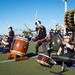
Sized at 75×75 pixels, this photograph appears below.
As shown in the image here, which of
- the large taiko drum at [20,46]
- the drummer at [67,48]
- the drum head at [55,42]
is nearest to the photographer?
the drummer at [67,48]

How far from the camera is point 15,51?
9117 millimetres

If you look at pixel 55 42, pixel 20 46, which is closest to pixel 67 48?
pixel 20 46

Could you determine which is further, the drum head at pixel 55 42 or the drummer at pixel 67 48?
the drum head at pixel 55 42

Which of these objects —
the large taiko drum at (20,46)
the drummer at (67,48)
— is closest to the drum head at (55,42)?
the large taiko drum at (20,46)

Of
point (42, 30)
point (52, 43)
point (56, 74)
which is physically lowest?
point (56, 74)

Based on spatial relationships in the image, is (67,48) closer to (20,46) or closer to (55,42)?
(20,46)

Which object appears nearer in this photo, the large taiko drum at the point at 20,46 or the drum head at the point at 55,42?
the large taiko drum at the point at 20,46

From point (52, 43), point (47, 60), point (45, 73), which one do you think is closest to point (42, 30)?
point (52, 43)

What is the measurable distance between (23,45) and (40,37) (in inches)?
45.2

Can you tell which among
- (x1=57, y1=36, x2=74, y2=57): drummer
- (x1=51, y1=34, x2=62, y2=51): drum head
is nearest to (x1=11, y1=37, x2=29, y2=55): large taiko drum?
(x1=51, y1=34, x2=62, y2=51): drum head

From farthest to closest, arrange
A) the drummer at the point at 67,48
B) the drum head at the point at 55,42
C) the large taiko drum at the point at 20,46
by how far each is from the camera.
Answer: the drum head at the point at 55,42, the large taiko drum at the point at 20,46, the drummer at the point at 67,48

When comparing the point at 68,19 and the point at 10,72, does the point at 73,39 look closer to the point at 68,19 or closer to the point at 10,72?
the point at 68,19

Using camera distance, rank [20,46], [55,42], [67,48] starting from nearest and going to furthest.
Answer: [67,48] → [20,46] → [55,42]

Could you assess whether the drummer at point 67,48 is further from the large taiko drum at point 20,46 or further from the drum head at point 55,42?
the drum head at point 55,42
